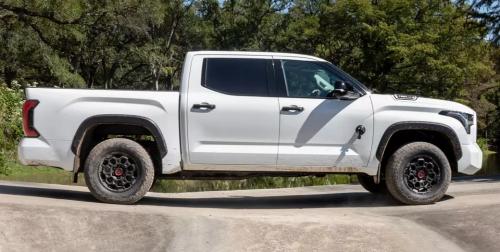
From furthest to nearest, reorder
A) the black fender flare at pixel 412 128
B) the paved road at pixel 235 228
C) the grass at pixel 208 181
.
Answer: the grass at pixel 208 181
the black fender flare at pixel 412 128
the paved road at pixel 235 228

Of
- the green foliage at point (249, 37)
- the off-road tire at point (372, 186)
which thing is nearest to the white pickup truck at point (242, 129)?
the off-road tire at point (372, 186)

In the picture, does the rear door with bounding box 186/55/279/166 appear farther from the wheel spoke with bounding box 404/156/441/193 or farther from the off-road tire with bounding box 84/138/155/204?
the wheel spoke with bounding box 404/156/441/193

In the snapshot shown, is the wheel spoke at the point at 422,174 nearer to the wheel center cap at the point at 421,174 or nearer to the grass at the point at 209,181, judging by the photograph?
the wheel center cap at the point at 421,174

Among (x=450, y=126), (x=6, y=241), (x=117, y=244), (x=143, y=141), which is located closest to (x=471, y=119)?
(x=450, y=126)

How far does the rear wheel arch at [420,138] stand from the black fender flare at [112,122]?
2.77 m

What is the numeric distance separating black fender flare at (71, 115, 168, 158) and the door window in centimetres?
173

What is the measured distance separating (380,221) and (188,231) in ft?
7.08

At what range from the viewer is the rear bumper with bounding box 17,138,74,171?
7793 millimetres

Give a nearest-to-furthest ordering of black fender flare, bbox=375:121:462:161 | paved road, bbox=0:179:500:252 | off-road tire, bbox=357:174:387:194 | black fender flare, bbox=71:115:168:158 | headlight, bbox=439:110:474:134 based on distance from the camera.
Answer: paved road, bbox=0:179:500:252 → black fender flare, bbox=71:115:168:158 → black fender flare, bbox=375:121:462:161 → headlight, bbox=439:110:474:134 → off-road tire, bbox=357:174:387:194

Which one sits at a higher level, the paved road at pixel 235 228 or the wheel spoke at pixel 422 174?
the wheel spoke at pixel 422 174

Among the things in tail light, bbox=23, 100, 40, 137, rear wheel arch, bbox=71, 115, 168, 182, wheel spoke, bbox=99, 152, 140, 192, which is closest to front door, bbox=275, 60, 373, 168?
rear wheel arch, bbox=71, 115, 168, 182

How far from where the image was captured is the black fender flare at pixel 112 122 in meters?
7.78

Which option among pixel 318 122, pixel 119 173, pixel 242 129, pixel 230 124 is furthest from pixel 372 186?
pixel 119 173

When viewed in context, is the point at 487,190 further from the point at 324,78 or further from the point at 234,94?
the point at 234,94
